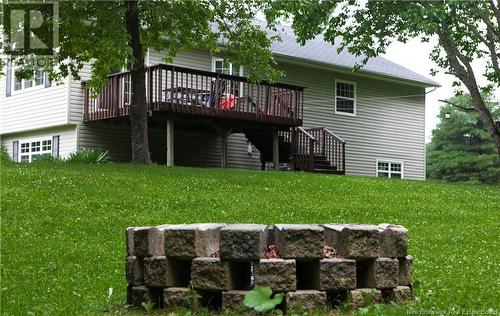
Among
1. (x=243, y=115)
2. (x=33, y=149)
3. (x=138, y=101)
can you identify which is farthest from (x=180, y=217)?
(x=33, y=149)

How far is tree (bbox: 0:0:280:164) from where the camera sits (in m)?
15.9

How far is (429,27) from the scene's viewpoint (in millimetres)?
19172

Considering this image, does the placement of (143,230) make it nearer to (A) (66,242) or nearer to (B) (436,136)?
(A) (66,242)

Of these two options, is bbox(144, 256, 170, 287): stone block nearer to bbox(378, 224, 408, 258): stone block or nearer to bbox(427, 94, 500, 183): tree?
bbox(378, 224, 408, 258): stone block

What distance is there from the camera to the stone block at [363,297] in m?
4.90

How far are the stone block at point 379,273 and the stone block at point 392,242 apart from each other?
0.05 metres

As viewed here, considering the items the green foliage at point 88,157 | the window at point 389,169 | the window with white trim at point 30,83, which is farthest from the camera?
the window at point 389,169

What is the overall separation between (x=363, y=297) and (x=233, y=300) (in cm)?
97

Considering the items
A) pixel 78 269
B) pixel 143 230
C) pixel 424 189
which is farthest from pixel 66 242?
pixel 424 189

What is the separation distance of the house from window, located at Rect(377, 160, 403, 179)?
0.16 feet

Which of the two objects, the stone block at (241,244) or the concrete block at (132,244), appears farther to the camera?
the concrete block at (132,244)

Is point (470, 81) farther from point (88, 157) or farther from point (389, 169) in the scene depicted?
point (88, 157)

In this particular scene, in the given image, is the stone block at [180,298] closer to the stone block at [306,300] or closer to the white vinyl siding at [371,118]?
the stone block at [306,300]

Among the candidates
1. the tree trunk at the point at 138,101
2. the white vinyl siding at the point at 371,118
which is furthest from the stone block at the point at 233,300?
the white vinyl siding at the point at 371,118
